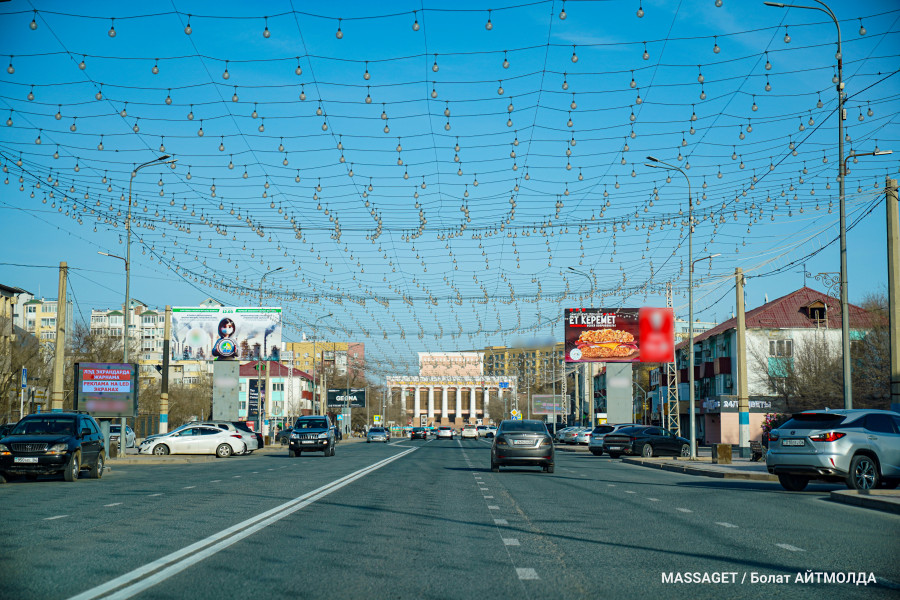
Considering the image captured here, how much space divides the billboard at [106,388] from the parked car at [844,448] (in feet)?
93.9

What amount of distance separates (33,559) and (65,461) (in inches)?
545

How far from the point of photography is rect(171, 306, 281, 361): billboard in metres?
61.6

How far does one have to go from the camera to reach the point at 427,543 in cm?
1048

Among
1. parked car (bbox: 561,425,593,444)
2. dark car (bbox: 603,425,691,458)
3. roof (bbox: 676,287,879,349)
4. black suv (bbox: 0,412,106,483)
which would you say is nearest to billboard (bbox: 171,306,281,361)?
parked car (bbox: 561,425,593,444)

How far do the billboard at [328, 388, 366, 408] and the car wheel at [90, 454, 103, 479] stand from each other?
86.7m

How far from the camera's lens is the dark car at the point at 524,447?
26.7 meters

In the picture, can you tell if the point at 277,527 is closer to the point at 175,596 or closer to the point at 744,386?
the point at 175,596

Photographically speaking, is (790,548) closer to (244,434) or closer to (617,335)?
(244,434)

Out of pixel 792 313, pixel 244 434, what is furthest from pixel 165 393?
pixel 792 313

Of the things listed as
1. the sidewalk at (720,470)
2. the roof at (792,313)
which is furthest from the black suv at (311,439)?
the roof at (792,313)

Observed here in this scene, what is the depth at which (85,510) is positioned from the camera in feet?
47.1

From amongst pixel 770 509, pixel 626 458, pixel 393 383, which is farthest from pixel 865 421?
pixel 393 383

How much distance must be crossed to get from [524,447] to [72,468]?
12486 mm

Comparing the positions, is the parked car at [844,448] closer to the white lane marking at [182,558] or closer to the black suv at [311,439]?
the white lane marking at [182,558]
